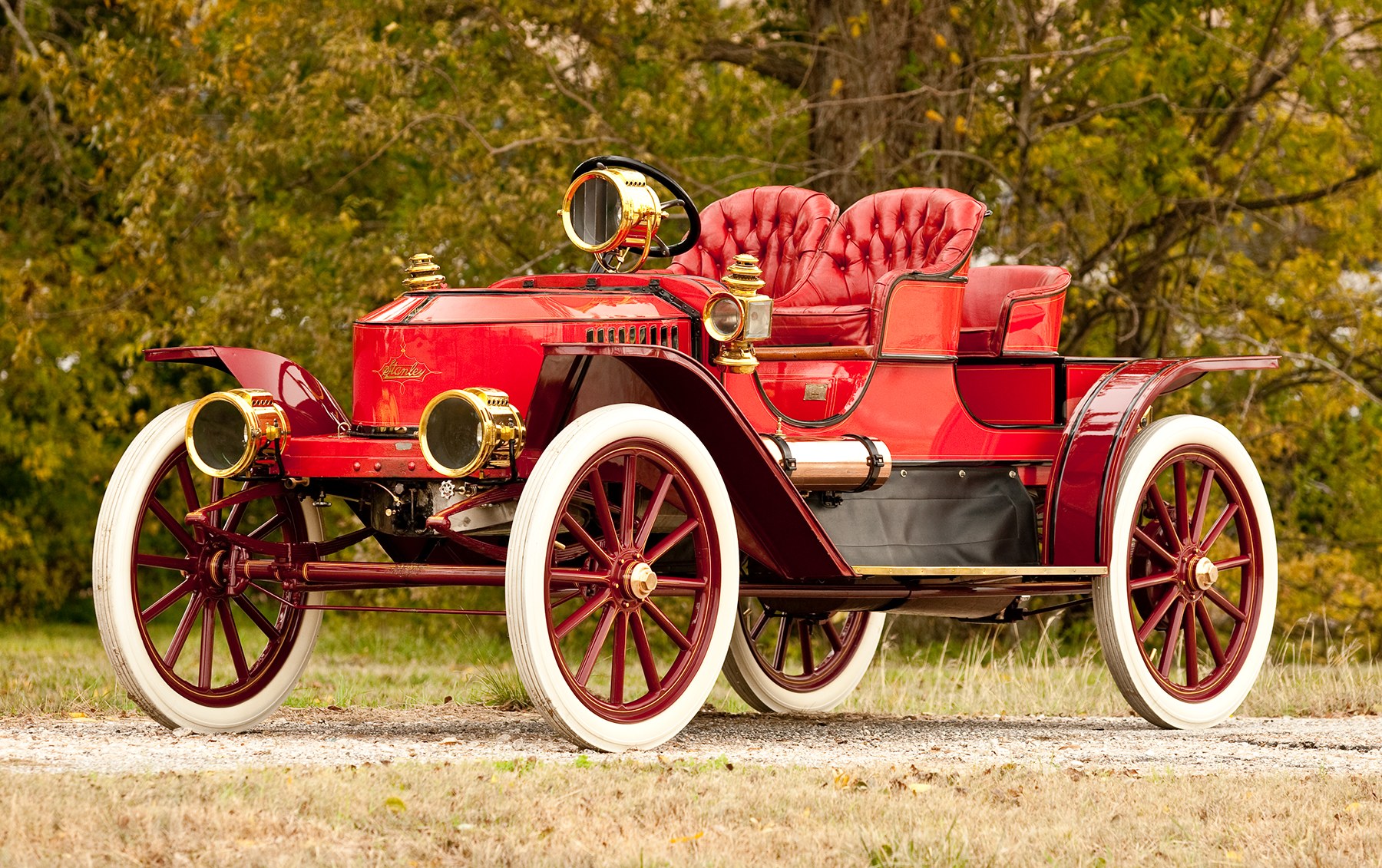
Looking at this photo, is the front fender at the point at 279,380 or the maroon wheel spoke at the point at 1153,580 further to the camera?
the maroon wheel spoke at the point at 1153,580

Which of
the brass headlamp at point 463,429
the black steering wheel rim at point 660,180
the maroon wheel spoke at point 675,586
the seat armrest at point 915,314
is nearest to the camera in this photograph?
the brass headlamp at point 463,429

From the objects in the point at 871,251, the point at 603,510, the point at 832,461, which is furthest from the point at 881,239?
the point at 603,510

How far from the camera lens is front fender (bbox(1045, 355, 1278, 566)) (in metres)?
7.57

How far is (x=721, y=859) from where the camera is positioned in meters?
4.39

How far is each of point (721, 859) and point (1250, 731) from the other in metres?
3.77

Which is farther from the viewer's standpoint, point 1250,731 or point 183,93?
point 183,93

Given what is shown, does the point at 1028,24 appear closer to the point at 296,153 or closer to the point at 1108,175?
the point at 1108,175

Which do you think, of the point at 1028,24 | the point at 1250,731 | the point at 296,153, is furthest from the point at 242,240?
the point at 1250,731

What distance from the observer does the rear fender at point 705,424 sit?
627 centimetres

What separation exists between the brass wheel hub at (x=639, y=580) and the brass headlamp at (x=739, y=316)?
997 mm

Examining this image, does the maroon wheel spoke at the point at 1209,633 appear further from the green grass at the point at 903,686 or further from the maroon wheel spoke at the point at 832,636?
the maroon wheel spoke at the point at 832,636

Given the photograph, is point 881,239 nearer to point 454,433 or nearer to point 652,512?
point 652,512

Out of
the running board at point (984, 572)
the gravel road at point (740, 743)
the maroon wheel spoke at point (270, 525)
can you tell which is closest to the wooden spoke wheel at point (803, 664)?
the gravel road at point (740, 743)

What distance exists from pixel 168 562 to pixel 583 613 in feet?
5.41
